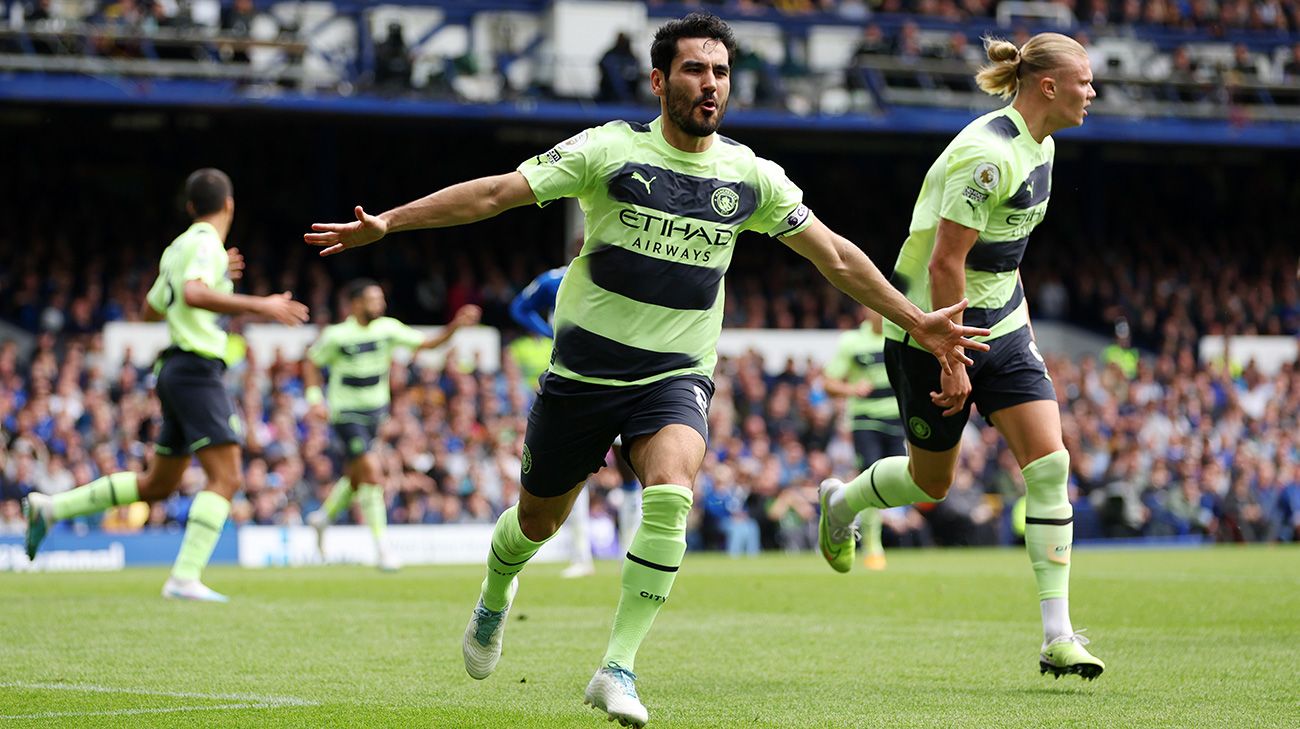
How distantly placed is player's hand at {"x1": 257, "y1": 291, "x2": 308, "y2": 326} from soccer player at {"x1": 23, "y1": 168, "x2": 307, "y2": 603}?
1.27 m

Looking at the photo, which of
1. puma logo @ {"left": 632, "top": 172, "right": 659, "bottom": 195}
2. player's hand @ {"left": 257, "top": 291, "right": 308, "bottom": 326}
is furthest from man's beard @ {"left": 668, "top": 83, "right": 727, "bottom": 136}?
player's hand @ {"left": 257, "top": 291, "right": 308, "bottom": 326}

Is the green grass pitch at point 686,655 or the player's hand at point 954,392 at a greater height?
the player's hand at point 954,392

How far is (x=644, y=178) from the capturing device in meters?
6.31

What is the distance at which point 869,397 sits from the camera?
1736 centimetres

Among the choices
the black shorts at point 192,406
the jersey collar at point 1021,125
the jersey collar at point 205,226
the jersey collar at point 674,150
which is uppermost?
the jersey collar at point 674,150

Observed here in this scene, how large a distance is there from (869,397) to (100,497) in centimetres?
831

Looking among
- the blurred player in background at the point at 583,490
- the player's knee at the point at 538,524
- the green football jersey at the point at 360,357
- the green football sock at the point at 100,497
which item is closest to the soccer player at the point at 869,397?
the blurred player in background at the point at 583,490

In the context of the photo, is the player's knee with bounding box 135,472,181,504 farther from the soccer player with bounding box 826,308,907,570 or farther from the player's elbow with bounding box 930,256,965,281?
the soccer player with bounding box 826,308,907,570

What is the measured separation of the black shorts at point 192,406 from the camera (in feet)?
36.2

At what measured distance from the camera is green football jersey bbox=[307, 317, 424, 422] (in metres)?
16.7

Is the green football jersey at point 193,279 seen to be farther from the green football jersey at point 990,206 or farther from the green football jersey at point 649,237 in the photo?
the green football jersey at point 649,237

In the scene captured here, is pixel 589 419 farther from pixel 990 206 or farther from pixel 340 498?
pixel 340 498

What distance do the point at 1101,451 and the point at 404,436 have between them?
1123cm

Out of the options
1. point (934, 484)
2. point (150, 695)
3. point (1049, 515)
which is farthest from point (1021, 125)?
point (150, 695)
